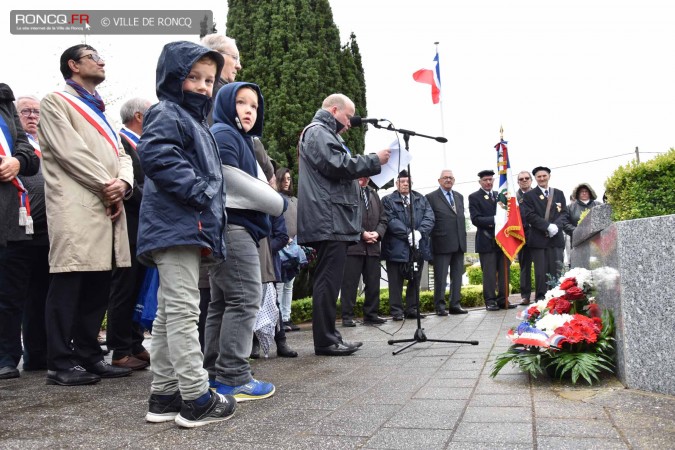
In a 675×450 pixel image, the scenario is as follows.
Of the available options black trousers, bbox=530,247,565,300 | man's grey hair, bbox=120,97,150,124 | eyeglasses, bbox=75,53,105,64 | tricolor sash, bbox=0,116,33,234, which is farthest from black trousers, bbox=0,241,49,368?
black trousers, bbox=530,247,565,300

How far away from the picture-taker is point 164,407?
3154 mm

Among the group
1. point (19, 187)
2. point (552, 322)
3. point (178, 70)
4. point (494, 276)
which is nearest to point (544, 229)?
point (494, 276)

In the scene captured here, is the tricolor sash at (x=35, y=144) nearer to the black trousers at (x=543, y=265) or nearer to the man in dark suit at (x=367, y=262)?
the man in dark suit at (x=367, y=262)

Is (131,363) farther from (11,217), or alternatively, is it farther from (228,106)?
(228,106)

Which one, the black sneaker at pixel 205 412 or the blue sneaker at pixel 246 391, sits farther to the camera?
the blue sneaker at pixel 246 391

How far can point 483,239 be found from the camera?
10664mm

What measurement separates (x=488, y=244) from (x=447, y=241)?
94 cm

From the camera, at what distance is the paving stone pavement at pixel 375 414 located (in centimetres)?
264

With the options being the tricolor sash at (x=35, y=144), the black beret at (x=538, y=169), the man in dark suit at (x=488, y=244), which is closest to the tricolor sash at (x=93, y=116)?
the tricolor sash at (x=35, y=144)

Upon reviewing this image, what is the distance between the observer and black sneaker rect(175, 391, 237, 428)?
2982mm

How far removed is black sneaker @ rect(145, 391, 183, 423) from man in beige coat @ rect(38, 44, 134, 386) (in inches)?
50.3

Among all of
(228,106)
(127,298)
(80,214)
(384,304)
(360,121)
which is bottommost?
(384,304)

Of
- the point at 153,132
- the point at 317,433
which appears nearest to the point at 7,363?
the point at 153,132

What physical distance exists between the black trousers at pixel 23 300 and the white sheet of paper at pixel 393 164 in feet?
9.16
